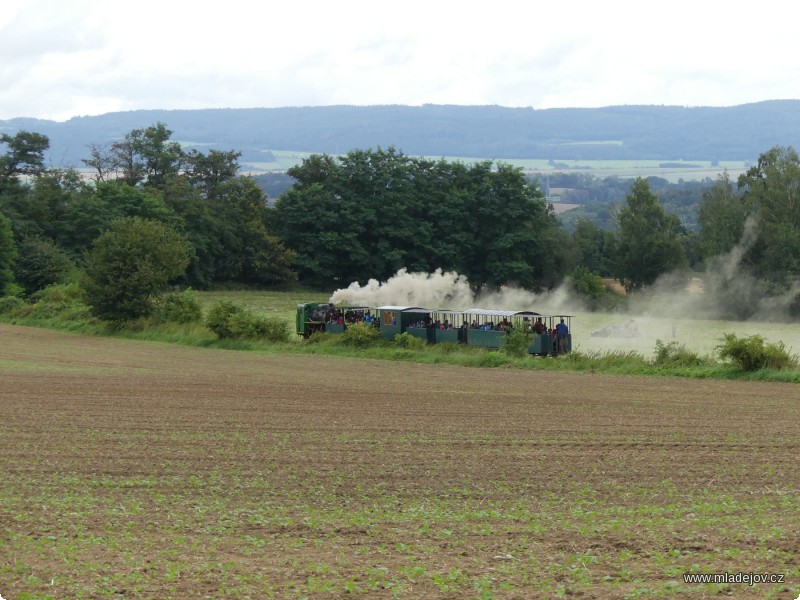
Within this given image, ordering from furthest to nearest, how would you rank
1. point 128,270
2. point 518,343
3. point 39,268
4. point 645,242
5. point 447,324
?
point 645,242 < point 39,268 < point 128,270 < point 447,324 < point 518,343

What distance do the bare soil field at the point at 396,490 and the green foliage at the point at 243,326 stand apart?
15.3 m

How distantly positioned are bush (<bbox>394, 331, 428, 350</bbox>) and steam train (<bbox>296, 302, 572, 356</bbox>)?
67 centimetres

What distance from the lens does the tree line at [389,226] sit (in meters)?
78.6

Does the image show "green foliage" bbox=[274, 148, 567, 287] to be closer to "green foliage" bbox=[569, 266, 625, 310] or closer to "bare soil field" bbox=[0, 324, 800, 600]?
"green foliage" bbox=[569, 266, 625, 310]

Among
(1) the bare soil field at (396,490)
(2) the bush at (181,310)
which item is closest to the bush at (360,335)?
(2) the bush at (181,310)

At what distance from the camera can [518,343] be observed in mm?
38188

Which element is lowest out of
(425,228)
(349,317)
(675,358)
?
(675,358)

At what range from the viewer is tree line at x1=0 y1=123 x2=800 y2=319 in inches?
3093

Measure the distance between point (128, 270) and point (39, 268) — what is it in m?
30.2

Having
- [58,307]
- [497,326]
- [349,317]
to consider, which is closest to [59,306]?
[58,307]

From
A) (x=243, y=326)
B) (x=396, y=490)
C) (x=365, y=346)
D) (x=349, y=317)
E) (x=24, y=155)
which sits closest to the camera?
(x=396, y=490)

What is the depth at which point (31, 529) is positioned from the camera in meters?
13.0

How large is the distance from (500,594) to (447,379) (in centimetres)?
2219

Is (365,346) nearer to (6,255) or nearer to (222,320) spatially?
(222,320)
